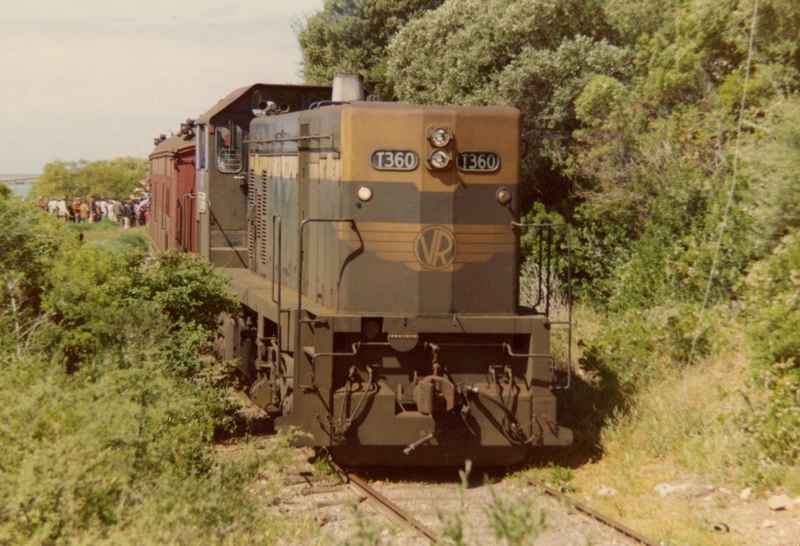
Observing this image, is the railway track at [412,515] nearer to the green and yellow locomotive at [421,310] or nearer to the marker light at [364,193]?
the green and yellow locomotive at [421,310]

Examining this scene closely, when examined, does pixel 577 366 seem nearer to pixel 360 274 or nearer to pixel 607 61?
pixel 360 274

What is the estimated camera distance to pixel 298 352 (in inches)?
305

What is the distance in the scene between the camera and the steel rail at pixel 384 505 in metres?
6.42

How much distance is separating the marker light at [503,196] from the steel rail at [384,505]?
8.79ft

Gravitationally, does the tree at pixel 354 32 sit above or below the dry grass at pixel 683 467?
above

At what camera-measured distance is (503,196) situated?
7969 mm

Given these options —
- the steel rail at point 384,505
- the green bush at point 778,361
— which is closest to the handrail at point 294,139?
the steel rail at point 384,505

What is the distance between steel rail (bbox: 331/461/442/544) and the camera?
21.1 feet

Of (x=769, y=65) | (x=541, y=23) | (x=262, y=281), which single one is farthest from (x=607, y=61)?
(x=262, y=281)

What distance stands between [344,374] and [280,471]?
1061 mm

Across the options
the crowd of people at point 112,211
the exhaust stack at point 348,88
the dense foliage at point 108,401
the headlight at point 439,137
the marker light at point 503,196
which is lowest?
the dense foliage at point 108,401

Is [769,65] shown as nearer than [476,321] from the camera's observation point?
No

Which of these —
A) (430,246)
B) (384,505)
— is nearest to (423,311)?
(430,246)

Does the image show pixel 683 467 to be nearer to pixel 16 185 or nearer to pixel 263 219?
pixel 263 219
